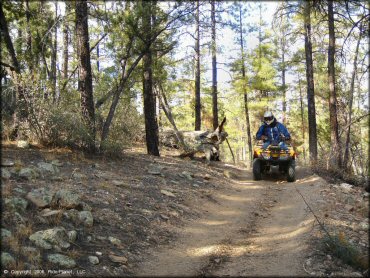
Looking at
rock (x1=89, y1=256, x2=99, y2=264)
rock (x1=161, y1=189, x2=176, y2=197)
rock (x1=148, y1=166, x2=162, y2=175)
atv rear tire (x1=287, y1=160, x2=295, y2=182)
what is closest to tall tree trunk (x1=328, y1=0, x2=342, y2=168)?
atv rear tire (x1=287, y1=160, x2=295, y2=182)

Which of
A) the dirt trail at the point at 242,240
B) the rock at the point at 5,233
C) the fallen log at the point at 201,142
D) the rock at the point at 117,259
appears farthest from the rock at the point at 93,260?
the fallen log at the point at 201,142

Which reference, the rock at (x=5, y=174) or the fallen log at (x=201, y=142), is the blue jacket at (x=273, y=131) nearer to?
the fallen log at (x=201, y=142)

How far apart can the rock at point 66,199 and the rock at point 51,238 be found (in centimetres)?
76

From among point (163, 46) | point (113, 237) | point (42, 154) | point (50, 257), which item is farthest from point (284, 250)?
point (163, 46)

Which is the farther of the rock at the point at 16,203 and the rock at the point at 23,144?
the rock at the point at 23,144

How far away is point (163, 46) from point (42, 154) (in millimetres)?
4461

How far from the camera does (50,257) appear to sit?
459cm

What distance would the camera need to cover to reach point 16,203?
17.6 ft

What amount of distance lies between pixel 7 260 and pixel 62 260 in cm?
64

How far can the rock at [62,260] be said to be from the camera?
4547 millimetres

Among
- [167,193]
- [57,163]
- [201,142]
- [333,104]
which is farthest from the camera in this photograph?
[201,142]

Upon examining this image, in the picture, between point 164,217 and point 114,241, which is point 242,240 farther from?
point 114,241

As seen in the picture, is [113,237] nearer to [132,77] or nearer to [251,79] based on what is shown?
[132,77]

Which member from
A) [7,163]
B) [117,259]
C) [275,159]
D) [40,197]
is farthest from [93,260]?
[275,159]
